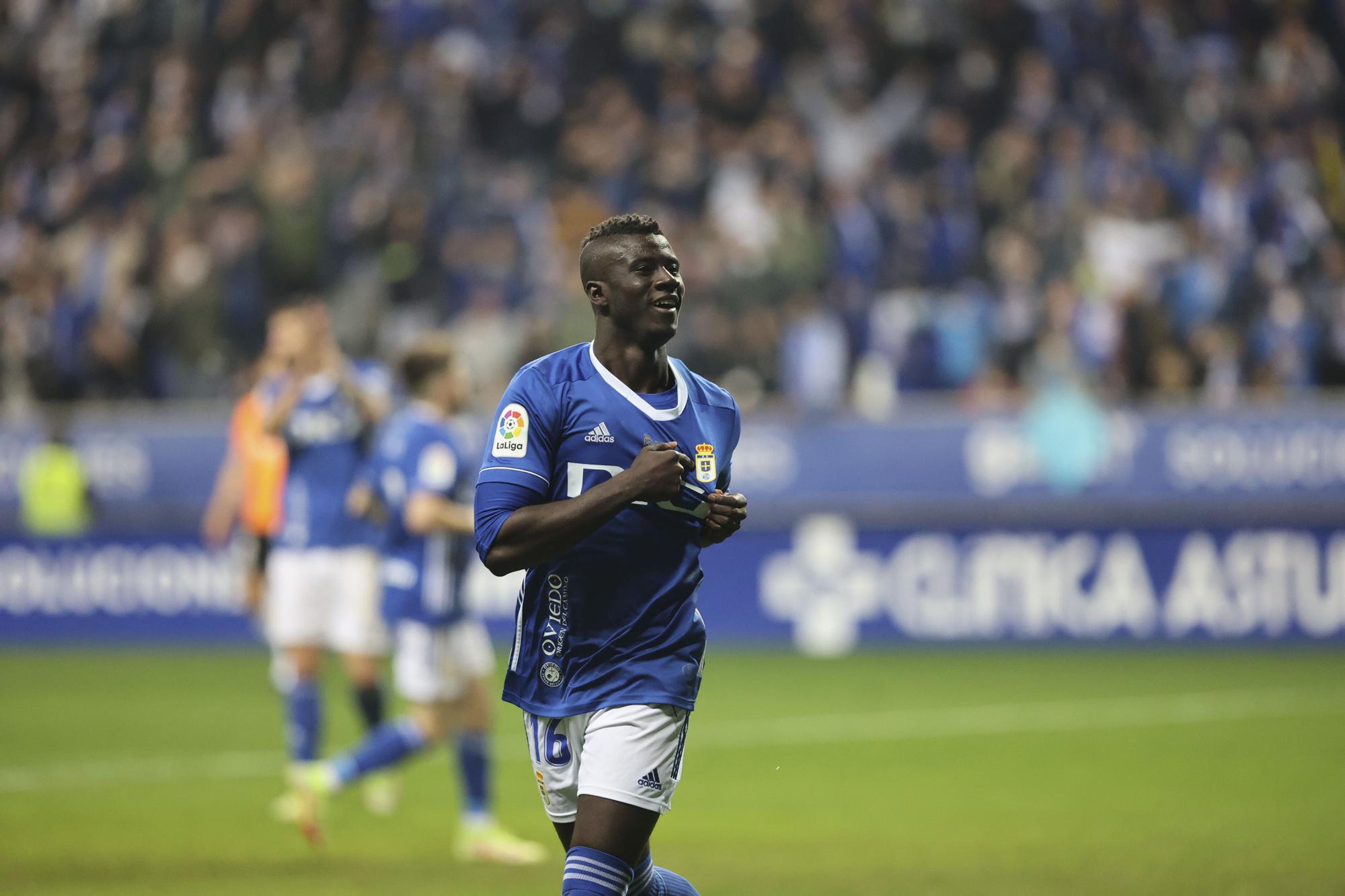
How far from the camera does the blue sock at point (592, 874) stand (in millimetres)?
4320

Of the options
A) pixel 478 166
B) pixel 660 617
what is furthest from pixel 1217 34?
pixel 660 617

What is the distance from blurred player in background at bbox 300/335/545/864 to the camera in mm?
8000

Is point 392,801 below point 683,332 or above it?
below

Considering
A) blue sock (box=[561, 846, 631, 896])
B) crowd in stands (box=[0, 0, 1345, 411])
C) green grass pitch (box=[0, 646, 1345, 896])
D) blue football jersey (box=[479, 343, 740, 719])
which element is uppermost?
crowd in stands (box=[0, 0, 1345, 411])

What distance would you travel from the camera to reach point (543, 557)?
4.32 m

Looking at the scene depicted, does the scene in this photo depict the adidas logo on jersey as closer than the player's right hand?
No

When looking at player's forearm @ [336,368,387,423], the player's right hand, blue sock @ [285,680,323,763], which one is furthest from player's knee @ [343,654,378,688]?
the player's right hand

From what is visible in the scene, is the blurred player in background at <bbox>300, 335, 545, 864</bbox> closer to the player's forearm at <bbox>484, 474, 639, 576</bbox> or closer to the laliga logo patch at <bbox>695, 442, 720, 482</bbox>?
the laliga logo patch at <bbox>695, 442, 720, 482</bbox>

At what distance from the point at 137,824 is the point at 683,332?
8.50 meters

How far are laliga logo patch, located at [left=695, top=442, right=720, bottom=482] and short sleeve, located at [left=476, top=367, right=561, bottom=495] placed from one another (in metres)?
0.36

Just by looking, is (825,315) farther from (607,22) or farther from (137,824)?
(137,824)

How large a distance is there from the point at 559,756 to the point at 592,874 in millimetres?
357

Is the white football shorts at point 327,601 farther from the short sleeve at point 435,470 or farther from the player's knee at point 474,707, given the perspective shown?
the short sleeve at point 435,470

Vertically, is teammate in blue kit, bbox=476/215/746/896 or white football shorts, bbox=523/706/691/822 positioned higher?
teammate in blue kit, bbox=476/215/746/896
